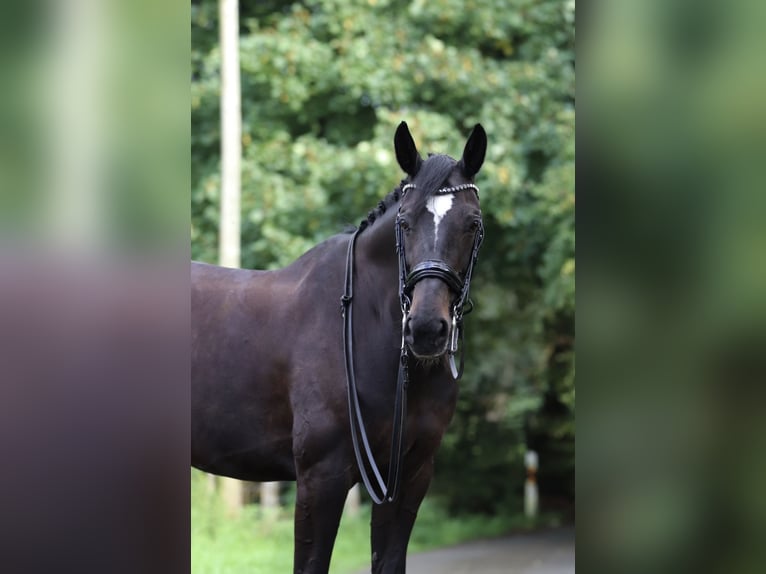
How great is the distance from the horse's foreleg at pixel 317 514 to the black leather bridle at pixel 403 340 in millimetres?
135

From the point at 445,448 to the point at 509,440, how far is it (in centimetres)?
84

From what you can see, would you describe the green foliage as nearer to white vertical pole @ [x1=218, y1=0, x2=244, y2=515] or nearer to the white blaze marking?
white vertical pole @ [x1=218, y1=0, x2=244, y2=515]

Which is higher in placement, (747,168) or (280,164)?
(280,164)

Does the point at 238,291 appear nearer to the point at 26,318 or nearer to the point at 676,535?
the point at 26,318

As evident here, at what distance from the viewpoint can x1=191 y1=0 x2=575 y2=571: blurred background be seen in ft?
30.9

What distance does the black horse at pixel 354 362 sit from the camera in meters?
3.58

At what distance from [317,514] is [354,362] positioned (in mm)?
640

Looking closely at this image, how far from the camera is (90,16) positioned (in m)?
1.41

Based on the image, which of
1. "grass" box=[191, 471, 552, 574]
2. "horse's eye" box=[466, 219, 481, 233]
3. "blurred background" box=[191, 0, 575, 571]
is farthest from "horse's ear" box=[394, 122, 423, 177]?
"blurred background" box=[191, 0, 575, 571]

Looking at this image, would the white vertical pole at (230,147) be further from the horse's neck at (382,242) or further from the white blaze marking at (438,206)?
the white blaze marking at (438,206)

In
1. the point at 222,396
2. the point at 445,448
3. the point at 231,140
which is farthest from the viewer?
the point at 445,448

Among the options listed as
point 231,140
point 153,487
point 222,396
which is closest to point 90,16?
point 153,487

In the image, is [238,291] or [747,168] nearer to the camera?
[747,168]

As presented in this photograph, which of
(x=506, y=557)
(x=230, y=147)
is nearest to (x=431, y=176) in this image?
(x=230, y=147)
